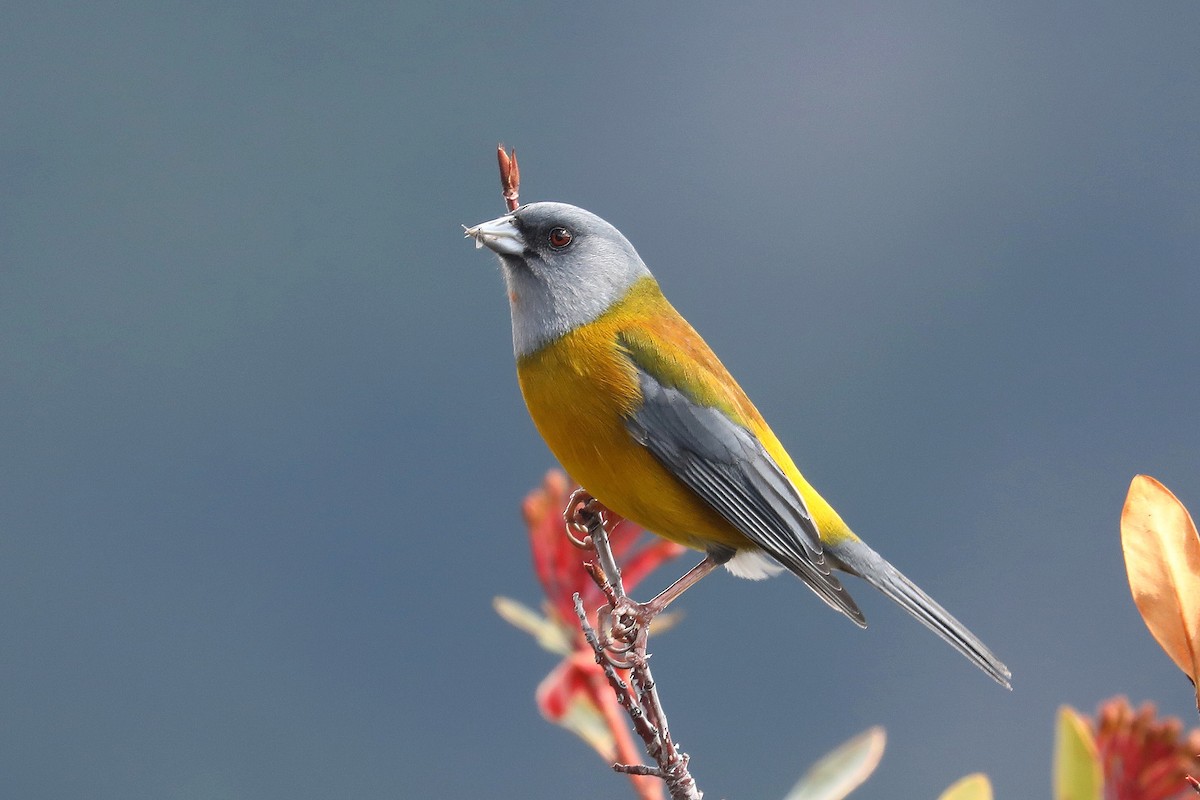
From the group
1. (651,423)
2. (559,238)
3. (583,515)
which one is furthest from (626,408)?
(559,238)

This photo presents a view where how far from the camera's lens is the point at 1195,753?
0.68 meters

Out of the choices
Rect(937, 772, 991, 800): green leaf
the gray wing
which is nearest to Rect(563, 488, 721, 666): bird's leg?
the gray wing

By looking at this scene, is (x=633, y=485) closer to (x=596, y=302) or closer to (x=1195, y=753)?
(x=596, y=302)

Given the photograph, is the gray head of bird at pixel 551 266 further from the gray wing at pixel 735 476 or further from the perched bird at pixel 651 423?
the gray wing at pixel 735 476

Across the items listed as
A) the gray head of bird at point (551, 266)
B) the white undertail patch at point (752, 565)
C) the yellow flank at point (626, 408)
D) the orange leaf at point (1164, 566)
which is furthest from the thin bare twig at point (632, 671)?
the orange leaf at point (1164, 566)

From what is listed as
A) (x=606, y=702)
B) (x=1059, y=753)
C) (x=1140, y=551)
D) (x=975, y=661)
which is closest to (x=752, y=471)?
(x=975, y=661)

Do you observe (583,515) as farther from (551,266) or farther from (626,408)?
(551,266)

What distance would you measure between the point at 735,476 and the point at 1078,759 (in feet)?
4.11

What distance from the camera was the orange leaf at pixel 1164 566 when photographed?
881 mm

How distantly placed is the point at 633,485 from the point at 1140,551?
38.9 inches

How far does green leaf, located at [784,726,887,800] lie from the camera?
118 centimetres

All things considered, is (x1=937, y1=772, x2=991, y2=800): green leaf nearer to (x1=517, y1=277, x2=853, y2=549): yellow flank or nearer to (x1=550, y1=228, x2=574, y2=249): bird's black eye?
(x1=517, y1=277, x2=853, y2=549): yellow flank

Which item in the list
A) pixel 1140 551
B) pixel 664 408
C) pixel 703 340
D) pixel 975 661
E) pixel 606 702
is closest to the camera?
pixel 1140 551

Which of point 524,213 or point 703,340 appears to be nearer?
point 524,213
